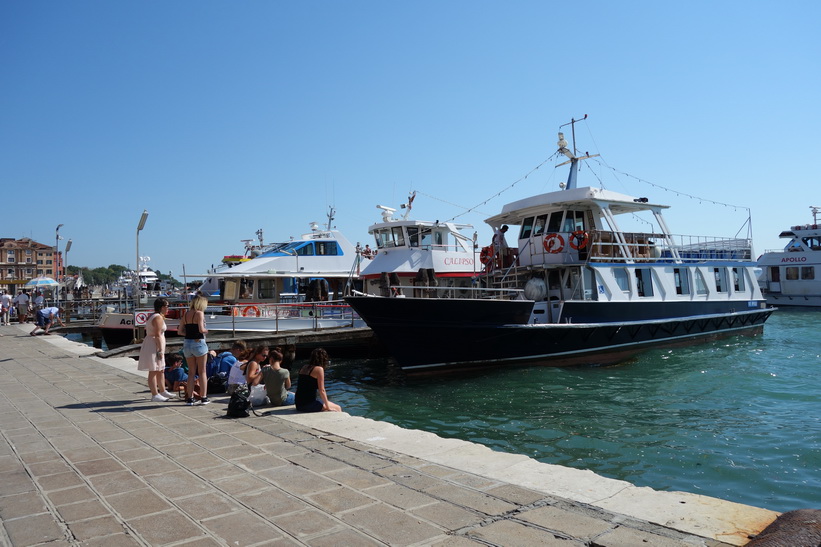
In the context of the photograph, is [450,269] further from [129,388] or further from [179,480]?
[179,480]

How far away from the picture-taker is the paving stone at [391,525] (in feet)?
12.4

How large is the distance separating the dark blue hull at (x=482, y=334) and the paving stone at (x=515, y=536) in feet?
36.0

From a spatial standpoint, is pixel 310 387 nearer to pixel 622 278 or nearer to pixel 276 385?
pixel 276 385

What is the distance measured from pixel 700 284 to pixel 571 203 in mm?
7555

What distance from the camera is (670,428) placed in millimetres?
9758

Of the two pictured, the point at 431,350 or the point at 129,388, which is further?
the point at 431,350

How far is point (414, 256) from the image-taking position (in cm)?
2275

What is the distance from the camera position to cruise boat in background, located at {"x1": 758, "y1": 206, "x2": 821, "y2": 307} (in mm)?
44375

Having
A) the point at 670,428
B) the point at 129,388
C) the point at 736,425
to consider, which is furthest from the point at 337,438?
the point at 736,425

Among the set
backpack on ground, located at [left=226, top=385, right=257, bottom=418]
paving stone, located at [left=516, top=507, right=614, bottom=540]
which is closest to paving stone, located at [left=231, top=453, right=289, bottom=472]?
backpack on ground, located at [left=226, top=385, right=257, bottom=418]

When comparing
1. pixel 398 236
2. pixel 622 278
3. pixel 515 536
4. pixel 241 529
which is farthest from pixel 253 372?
pixel 398 236

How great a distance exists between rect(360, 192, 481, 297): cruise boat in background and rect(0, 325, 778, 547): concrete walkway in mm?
15208

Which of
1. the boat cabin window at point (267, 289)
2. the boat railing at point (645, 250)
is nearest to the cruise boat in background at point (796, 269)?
the boat railing at point (645, 250)

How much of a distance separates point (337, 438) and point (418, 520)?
2.53 m
